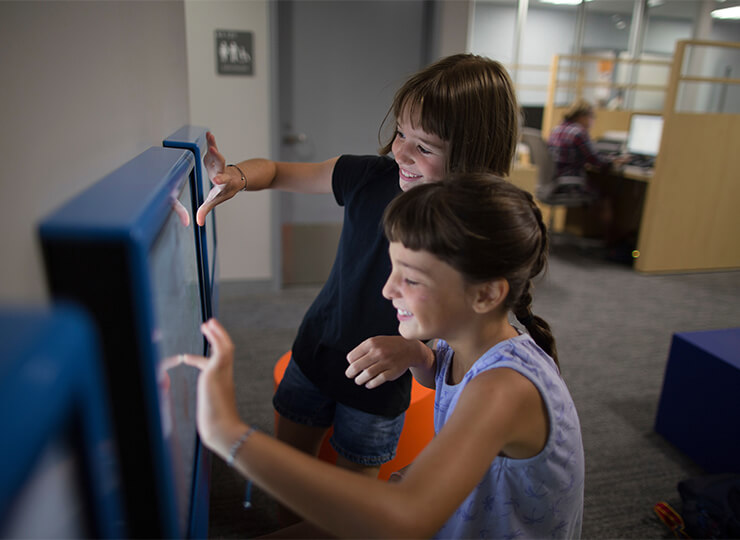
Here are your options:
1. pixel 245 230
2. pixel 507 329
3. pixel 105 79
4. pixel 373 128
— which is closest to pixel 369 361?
pixel 507 329

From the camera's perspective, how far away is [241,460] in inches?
18.4

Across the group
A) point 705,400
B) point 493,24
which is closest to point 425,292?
point 705,400

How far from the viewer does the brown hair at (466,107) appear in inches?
32.9

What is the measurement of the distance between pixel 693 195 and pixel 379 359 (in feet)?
13.5

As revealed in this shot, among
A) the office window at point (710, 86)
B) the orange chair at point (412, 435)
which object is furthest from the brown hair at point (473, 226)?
the office window at point (710, 86)

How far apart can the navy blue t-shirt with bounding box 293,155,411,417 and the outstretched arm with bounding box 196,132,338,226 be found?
0.05 metres

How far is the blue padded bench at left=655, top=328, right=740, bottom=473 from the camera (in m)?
1.76

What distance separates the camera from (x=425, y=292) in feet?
2.31

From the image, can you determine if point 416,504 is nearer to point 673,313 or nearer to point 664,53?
point 673,313

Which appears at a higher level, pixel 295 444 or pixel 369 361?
pixel 369 361

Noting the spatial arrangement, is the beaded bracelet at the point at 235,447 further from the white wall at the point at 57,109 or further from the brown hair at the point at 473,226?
the brown hair at the point at 473,226

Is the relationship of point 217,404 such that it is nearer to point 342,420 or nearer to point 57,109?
point 57,109

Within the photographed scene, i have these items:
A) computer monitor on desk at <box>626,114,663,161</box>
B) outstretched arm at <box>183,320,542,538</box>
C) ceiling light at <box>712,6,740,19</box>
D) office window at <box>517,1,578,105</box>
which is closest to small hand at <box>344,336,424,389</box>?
outstretched arm at <box>183,320,542,538</box>

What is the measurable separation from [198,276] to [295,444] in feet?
1.88
